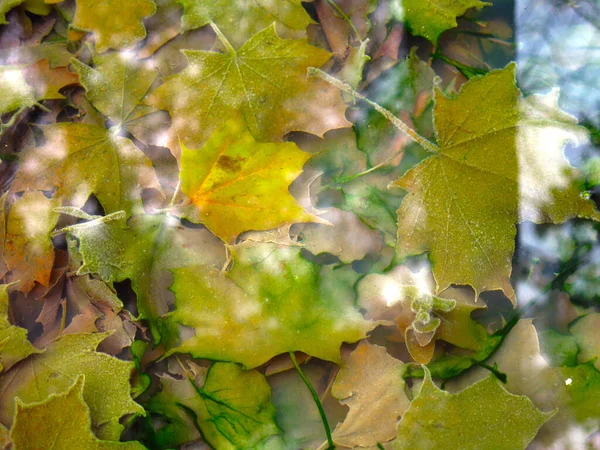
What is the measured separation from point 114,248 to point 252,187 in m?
0.32

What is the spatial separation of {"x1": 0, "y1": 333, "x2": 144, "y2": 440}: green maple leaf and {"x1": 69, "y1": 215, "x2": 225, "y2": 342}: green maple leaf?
12 cm

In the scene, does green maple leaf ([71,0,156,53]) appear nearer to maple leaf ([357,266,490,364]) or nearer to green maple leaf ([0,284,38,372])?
green maple leaf ([0,284,38,372])

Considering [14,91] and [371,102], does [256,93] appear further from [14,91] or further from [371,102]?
[14,91]

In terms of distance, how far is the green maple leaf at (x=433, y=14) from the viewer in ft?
3.85

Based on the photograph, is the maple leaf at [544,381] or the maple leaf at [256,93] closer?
the maple leaf at [544,381]

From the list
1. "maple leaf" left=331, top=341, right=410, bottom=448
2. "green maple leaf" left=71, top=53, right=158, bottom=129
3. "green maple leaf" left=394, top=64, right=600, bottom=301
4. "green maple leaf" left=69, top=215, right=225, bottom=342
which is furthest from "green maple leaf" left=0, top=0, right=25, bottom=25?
"maple leaf" left=331, top=341, right=410, bottom=448

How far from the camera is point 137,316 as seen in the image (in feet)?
3.85

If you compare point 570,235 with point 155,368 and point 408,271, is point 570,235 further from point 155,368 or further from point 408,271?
point 155,368

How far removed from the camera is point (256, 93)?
115 centimetres

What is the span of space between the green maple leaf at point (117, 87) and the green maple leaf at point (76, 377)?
0.50 meters

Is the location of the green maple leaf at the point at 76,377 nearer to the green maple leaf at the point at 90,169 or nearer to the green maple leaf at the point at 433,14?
the green maple leaf at the point at 90,169

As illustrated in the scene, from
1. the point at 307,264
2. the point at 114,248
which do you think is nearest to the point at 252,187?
the point at 307,264

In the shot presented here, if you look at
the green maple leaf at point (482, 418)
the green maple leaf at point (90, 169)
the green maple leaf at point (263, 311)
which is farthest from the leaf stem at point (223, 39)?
the green maple leaf at point (482, 418)

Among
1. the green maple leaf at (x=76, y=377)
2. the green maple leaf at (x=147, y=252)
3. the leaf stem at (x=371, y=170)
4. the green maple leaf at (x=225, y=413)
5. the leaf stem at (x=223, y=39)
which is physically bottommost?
the green maple leaf at (x=225, y=413)
